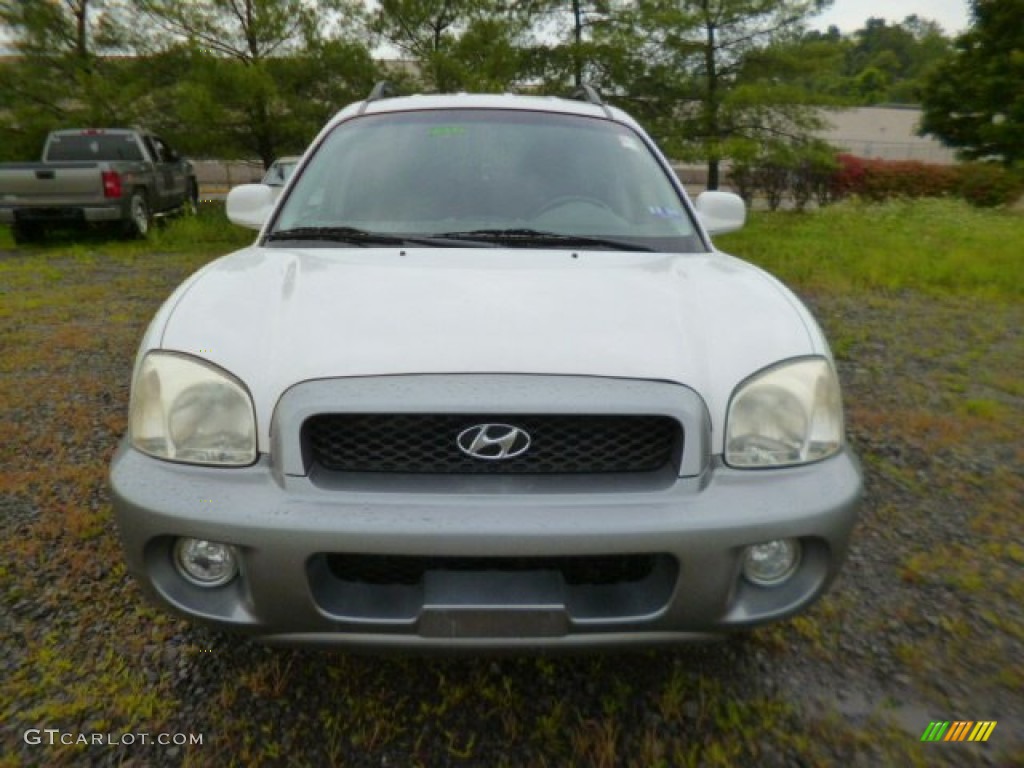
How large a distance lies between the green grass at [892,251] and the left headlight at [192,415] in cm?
660

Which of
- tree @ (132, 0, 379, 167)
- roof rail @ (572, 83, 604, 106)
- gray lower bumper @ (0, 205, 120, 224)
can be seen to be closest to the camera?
roof rail @ (572, 83, 604, 106)

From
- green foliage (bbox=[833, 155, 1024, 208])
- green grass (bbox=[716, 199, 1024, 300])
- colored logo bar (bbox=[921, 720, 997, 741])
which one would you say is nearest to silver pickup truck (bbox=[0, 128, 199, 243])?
green grass (bbox=[716, 199, 1024, 300])

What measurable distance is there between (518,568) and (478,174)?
155cm

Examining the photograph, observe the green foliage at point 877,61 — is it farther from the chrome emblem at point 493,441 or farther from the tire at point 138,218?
the chrome emblem at point 493,441

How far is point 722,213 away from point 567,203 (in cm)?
70

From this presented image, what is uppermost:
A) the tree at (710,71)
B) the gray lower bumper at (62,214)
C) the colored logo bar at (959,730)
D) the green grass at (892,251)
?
the tree at (710,71)

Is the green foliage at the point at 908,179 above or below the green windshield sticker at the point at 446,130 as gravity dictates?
below

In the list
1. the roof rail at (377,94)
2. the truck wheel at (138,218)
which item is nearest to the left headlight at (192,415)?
the roof rail at (377,94)

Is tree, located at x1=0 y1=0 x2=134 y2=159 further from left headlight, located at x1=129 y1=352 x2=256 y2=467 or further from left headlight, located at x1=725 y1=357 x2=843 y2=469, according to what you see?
left headlight, located at x1=725 y1=357 x2=843 y2=469

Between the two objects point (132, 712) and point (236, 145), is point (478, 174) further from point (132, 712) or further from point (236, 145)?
point (236, 145)

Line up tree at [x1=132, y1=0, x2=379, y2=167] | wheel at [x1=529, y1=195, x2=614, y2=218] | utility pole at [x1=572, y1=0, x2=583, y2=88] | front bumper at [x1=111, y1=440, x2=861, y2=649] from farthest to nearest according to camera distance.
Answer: utility pole at [x1=572, y1=0, x2=583, y2=88] < tree at [x1=132, y1=0, x2=379, y2=167] < wheel at [x1=529, y1=195, x2=614, y2=218] < front bumper at [x1=111, y1=440, x2=861, y2=649]

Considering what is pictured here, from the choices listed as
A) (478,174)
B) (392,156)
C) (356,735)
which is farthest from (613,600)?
(392,156)

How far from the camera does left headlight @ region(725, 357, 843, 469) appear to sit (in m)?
1.61

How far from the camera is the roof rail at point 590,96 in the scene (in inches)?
122
